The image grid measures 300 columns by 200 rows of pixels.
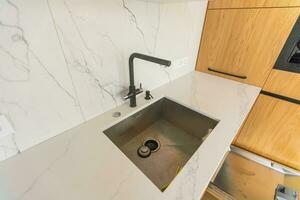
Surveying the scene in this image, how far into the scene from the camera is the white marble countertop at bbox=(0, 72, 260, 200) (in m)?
0.49

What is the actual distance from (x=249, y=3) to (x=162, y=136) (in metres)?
1.16

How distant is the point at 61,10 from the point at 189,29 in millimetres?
964

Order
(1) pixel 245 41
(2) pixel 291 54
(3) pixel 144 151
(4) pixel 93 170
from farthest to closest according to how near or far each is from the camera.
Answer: (1) pixel 245 41 < (2) pixel 291 54 < (3) pixel 144 151 < (4) pixel 93 170

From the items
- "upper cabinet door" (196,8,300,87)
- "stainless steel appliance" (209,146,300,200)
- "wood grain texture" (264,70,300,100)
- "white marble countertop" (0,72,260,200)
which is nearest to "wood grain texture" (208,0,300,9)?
"upper cabinet door" (196,8,300,87)

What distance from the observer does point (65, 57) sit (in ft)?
2.00

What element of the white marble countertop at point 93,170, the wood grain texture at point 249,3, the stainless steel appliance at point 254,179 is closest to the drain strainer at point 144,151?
the white marble countertop at point 93,170

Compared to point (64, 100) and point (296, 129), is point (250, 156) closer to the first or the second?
point (296, 129)

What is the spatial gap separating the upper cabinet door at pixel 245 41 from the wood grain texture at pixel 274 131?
202 mm

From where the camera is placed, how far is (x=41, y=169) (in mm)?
560

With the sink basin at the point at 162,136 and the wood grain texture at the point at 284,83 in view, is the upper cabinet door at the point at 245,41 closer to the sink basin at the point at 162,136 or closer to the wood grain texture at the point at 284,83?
the wood grain texture at the point at 284,83

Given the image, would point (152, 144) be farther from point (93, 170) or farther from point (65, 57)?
point (65, 57)

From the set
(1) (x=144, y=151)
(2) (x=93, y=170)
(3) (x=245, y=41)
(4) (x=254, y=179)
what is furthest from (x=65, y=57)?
(4) (x=254, y=179)

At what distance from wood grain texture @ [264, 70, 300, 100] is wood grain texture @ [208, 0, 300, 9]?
0.44 m

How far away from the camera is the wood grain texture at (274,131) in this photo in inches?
43.8
